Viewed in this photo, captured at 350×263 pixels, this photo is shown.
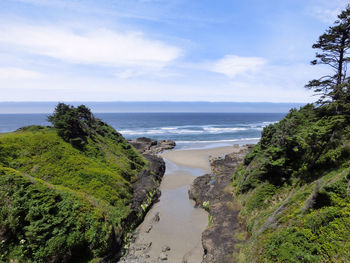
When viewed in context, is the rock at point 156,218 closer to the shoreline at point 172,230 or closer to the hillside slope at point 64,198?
the shoreline at point 172,230

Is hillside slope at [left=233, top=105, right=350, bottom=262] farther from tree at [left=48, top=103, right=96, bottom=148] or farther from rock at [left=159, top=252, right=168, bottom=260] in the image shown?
tree at [left=48, top=103, right=96, bottom=148]

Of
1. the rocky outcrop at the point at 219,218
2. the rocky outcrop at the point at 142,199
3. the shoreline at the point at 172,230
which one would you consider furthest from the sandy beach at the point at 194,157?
the rocky outcrop at the point at 219,218

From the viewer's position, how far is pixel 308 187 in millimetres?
12336

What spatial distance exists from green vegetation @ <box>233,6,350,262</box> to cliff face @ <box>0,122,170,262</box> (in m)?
11.1

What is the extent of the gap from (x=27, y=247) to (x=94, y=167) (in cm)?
1131

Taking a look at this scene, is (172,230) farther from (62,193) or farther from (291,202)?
(291,202)

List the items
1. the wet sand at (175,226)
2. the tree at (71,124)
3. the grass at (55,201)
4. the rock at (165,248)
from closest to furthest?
the grass at (55,201) < the wet sand at (175,226) < the rock at (165,248) < the tree at (71,124)

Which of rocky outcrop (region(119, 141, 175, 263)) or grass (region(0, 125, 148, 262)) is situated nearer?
grass (region(0, 125, 148, 262))

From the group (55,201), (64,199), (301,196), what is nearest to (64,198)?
(64,199)

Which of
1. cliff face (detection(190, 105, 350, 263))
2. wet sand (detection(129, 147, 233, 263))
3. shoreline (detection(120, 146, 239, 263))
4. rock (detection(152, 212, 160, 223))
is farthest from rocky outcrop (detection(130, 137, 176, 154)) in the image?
rock (detection(152, 212, 160, 223))

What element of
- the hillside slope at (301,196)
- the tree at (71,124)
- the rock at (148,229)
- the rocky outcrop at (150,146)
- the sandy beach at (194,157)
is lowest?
the rock at (148,229)

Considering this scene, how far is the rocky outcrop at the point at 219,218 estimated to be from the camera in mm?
13180

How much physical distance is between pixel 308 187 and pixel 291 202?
5.70 feet

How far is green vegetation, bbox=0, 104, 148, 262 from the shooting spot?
11.4m
